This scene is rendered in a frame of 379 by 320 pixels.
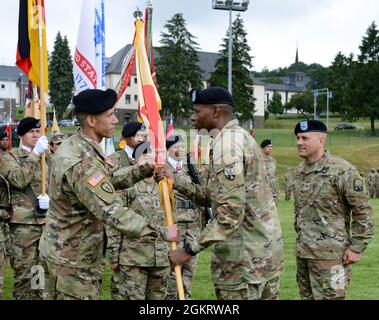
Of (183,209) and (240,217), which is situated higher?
(240,217)

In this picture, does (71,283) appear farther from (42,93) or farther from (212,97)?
(42,93)

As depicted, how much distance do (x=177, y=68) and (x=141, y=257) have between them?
69.2 metres

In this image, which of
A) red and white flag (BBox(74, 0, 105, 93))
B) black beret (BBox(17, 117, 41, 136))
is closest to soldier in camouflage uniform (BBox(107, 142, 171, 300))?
black beret (BBox(17, 117, 41, 136))

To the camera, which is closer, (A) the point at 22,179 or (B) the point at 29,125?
(A) the point at 22,179

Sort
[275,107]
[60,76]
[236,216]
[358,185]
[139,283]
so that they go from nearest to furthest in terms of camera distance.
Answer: [236,216], [358,185], [139,283], [60,76], [275,107]

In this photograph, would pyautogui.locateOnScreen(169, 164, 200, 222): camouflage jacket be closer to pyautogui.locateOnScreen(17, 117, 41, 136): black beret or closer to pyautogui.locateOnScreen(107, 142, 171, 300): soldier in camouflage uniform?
pyautogui.locateOnScreen(107, 142, 171, 300): soldier in camouflage uniform

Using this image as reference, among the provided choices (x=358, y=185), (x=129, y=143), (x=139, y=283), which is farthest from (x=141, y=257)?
(x=358, y=185)

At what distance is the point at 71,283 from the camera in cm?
462

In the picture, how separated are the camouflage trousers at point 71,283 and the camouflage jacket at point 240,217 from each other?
0.92 metres

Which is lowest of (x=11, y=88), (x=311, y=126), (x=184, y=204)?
(x=184, y=204)

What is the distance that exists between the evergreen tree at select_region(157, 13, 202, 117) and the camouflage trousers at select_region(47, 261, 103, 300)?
68.0 metres

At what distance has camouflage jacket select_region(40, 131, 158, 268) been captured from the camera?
4.38 m

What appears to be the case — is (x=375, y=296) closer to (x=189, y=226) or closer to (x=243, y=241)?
(x=189, y=226)

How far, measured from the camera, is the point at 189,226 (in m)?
Answer: 7.59
